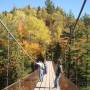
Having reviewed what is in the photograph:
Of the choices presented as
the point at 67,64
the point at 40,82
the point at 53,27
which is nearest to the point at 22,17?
the point at 67,64

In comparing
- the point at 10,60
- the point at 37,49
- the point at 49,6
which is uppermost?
the point at 49,6

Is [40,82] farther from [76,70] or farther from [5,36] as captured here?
[76,70]

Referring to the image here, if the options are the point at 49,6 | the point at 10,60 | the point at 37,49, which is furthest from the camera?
the point at 49,6

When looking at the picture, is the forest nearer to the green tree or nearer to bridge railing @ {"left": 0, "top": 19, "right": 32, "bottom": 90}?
bridge railing @ {"left": 0, "top": 19, "right": 32, "bottom": 90}

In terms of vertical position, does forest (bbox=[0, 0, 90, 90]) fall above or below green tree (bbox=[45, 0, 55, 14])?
below

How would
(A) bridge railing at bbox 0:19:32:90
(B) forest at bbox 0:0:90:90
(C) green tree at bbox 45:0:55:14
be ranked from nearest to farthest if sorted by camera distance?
Result: (A) bridge railing at bbox 0:19:32:90 → (B) forest at bbox 0:0:90:90 → (C) green tree at bbox 45:0:55:14

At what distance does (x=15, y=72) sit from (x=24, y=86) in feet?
80.8

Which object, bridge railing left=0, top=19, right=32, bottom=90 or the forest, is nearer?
bridge railing left=0, top=19, right=32, bottom=90

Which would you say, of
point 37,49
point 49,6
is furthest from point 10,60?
point 49,6

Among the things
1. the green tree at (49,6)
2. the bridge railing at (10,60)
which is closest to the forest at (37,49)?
the bridge railing at (10,60)

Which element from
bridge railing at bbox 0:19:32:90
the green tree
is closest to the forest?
bridge railing at bbox 0:19:32:90

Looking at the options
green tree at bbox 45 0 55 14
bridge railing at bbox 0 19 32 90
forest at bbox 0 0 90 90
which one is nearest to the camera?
bridge railing at bbox 0 19 32 90

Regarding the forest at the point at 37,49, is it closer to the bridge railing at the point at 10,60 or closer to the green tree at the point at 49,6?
the bridge railing at the point at 10,60

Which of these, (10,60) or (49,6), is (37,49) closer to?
(10,60)
